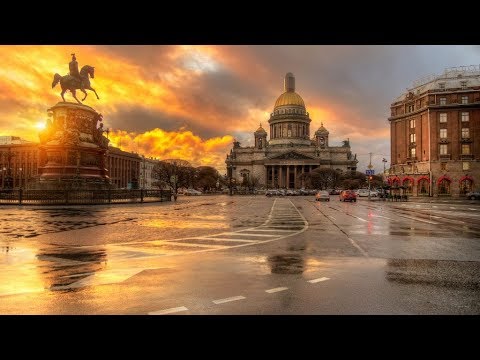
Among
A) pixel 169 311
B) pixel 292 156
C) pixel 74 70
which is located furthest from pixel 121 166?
pixel 169 311

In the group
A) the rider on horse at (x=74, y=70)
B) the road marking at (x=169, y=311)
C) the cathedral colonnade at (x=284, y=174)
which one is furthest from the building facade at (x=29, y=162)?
the road marking at (x=169, y=311)

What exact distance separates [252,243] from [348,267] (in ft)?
15.2

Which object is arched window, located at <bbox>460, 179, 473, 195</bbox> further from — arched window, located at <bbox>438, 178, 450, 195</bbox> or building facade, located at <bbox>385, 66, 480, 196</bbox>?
arched window, located at <bbox>438, 178, 450, 195</bbox>

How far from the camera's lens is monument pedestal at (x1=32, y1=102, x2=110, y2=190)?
3916 cm

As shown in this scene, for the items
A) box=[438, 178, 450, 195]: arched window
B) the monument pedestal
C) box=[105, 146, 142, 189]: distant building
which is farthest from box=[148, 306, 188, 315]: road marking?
box=[105, 146, 142, 189]: distant building

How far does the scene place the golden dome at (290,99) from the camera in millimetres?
171250

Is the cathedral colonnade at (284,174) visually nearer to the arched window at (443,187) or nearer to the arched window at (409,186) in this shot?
the arched window at (409,186)

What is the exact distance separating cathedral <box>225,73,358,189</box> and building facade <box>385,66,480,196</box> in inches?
3048

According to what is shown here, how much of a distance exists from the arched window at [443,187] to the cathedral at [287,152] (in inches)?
3218
